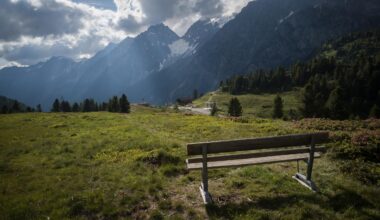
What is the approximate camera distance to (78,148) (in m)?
18.9

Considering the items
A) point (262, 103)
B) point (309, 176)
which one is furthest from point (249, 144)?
point (262, 103)

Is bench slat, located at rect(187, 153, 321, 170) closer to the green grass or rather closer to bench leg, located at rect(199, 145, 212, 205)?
bench leg, located at rect(199, 145, 212, 205)

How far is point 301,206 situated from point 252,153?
2.56 meters

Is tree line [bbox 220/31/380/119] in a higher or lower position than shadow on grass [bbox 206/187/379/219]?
higher

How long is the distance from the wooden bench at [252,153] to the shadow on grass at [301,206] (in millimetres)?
738

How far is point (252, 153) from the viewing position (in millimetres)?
10812

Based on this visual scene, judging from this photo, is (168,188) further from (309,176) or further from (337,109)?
(337,109)

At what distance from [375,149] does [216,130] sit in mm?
13004

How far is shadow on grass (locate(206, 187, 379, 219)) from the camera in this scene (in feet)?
28.3

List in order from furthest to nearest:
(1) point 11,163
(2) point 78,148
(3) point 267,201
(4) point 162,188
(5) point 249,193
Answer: (2) point 78,148
(1) point 11,163
(4) point 162,188
(5) point 249,193
(3) point 267,201

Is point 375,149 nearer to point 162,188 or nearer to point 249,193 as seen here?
point 249,193

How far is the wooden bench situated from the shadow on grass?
738 millimetres

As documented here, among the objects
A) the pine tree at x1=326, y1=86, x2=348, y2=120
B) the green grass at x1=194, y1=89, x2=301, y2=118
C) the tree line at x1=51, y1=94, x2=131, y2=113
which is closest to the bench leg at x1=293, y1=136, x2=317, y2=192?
the pine tree at x1=326, y1=86, x2=348, y2=120

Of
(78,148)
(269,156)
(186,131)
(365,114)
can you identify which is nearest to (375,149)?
(269,156)
